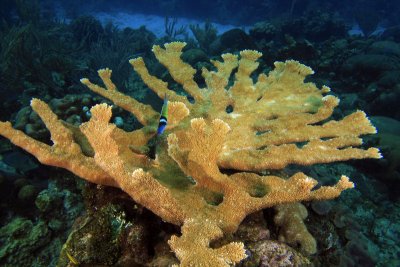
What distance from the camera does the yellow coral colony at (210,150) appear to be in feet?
5.89

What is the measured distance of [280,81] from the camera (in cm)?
344

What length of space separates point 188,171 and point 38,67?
23.0 feet

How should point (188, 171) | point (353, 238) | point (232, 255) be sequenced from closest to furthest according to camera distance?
point (232, 255)
point (188, 171)
point (353, 238)

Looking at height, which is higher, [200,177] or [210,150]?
[210,150]

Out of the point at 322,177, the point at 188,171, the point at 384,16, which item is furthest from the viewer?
the point at 384,16

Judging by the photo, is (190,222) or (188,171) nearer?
(190,222)

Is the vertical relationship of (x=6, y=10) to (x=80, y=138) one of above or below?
below

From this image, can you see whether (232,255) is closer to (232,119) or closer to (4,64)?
(232,119)

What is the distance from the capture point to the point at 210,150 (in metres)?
1.84

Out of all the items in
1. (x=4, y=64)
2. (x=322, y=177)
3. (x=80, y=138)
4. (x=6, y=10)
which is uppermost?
(x=80, y=138)

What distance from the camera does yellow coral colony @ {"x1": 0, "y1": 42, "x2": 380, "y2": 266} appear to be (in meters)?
1.80

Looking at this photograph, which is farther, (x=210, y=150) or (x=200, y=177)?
(x=200, y=177)

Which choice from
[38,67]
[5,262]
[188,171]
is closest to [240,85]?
[188,171]

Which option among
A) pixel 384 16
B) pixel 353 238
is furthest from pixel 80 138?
pixel 384 16
